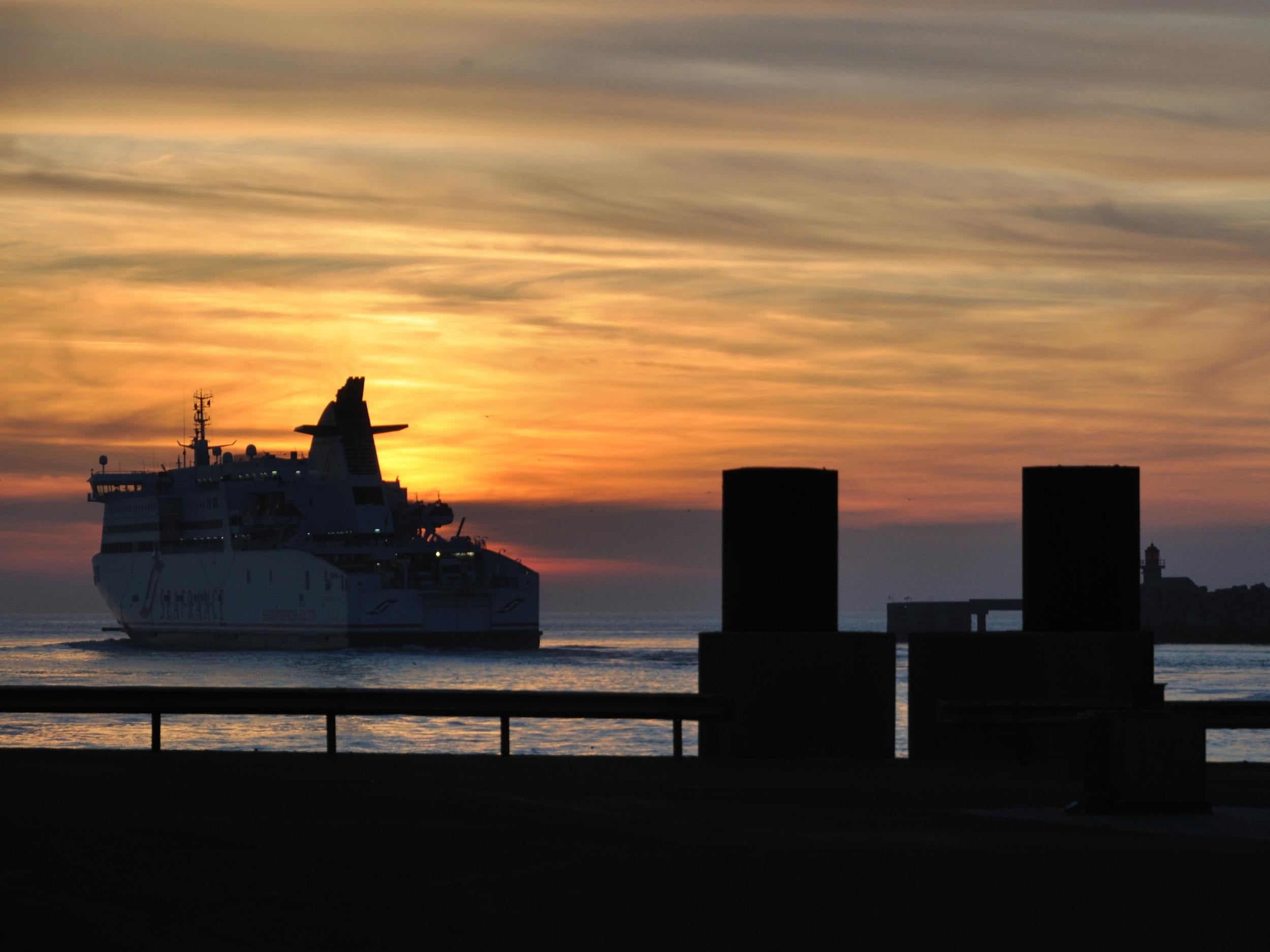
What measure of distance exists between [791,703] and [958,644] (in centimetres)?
171

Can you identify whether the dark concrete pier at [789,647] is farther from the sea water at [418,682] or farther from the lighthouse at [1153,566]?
the lighthouse at [1153,566]

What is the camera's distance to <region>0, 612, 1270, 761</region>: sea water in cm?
4306

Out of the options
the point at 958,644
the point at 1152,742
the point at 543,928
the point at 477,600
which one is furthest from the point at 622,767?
the point at 477,600

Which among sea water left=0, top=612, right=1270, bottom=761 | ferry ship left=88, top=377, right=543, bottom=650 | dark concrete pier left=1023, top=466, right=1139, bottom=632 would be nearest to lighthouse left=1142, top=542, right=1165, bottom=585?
sea water left=0, top=612, right=1270, bottom=761

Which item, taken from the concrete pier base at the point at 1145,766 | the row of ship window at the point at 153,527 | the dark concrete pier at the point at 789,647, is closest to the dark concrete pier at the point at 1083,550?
the dark concrete pier at the point at 789,647

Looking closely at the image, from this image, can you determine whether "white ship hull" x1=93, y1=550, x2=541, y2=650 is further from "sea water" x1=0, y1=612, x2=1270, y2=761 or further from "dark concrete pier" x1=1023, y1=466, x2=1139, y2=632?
"dark concrete pier" x1=1023, y1=466, x2=1139, y2=632

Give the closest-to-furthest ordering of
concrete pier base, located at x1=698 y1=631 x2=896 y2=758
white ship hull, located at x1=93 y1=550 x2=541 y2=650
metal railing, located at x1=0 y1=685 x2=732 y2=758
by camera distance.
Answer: concrete pier base, located at x1=698 y1=631 x2=896 y2=758 → metal railing, located at x1=0 y1=685 x2=732 y2=758 → white ship hull, located at x1=93 y1=550 x2=541 y2=650

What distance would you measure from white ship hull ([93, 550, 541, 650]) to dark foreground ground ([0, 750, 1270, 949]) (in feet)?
340

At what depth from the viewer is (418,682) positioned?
8575 cm

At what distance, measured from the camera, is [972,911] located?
27.0 ft

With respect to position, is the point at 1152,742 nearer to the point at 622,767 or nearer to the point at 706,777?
the point at 706,777

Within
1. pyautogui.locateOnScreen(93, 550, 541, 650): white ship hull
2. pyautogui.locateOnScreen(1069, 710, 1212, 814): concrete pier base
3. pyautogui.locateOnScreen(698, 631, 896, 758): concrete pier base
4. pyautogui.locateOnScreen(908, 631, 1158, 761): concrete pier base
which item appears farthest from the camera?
pyautogui.locateOnScreen(93, 550, 541, 650): white ship hull

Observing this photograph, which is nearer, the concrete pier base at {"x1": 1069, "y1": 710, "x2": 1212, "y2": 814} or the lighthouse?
the concrete pier base at {"x1": 1069, "y1": 710, "x2": 1212, "y2": 814}

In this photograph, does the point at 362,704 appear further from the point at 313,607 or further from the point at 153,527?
the point at 153,527
